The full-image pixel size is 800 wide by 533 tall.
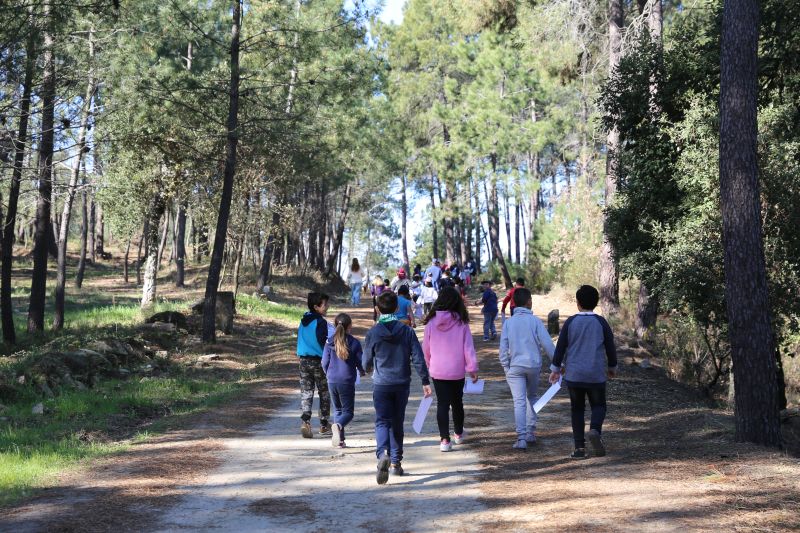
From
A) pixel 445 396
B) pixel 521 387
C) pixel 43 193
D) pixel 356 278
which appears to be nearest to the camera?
pixel 445 396

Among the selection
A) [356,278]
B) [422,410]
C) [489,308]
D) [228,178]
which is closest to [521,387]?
[422,410]

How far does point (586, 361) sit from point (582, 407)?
0.56 meters

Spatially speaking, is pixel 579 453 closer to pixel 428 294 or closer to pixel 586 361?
pixel 586 361

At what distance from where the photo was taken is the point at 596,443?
902cm

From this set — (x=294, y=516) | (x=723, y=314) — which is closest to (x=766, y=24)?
(x=723, y=314)

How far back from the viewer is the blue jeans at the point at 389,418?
8.23 metres

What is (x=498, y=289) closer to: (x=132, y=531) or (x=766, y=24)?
(x=766, y=24)

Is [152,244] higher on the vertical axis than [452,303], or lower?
higher

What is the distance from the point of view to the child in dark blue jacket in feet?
31.1

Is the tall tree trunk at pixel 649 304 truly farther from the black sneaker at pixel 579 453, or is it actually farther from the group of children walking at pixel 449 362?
the black sneaker at pixel 579 453

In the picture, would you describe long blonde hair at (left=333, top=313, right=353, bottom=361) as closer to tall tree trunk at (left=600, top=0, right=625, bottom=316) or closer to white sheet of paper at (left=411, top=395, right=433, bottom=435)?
white sheet of paper at (left=411, top=395, right=433, bottom=435)

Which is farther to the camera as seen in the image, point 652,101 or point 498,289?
point 498,289

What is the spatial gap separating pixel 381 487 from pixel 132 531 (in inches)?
95.5

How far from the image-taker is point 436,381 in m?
9.24
